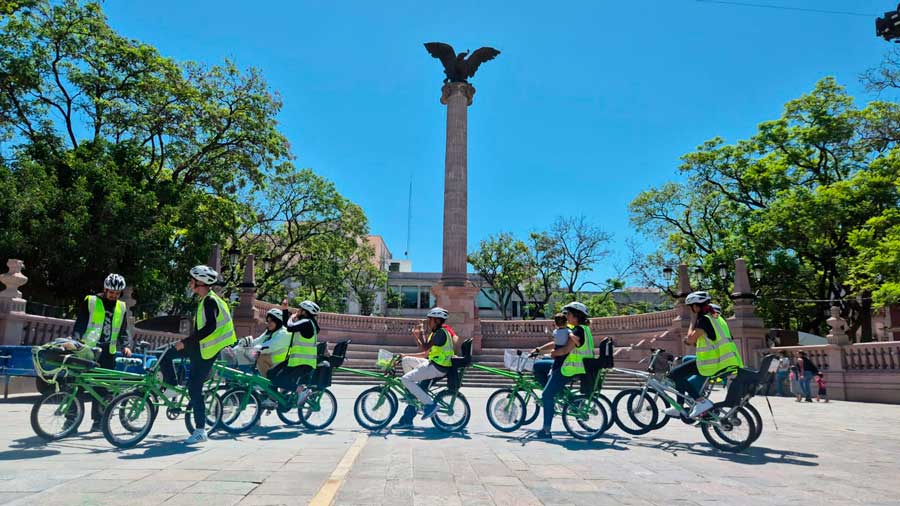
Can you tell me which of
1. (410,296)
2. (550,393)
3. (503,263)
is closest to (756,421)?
(550,393)

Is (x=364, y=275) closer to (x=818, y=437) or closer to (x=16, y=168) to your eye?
(x=16, y=168)

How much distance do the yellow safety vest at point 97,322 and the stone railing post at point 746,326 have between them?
21108 millimetres

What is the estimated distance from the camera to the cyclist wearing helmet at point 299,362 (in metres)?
9.31

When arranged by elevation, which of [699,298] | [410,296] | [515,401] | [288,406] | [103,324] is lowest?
[288,406]

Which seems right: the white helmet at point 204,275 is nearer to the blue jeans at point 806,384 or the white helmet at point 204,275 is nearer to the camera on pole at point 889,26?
the camera on pole at point 889,26

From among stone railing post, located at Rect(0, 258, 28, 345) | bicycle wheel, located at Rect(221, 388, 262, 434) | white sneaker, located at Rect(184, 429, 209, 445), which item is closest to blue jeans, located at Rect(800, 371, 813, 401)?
bicycle wheel, located at Rect(221, 388, 262, 434)

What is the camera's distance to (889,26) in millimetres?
12336

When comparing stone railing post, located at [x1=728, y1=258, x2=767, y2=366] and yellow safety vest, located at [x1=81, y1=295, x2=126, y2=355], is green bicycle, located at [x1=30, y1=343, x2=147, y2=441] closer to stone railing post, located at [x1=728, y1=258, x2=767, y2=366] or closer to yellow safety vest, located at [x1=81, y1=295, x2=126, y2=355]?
yellow safety vest, located at [x1=81, y1=295, x2=126, y2=355]

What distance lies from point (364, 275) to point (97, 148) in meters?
29.5

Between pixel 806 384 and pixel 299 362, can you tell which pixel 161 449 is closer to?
pixel 299 362

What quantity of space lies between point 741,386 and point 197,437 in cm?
687

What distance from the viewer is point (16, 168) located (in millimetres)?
22297

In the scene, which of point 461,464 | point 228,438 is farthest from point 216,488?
point 228,438

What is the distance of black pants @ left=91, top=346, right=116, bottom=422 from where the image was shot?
7.84 metres
